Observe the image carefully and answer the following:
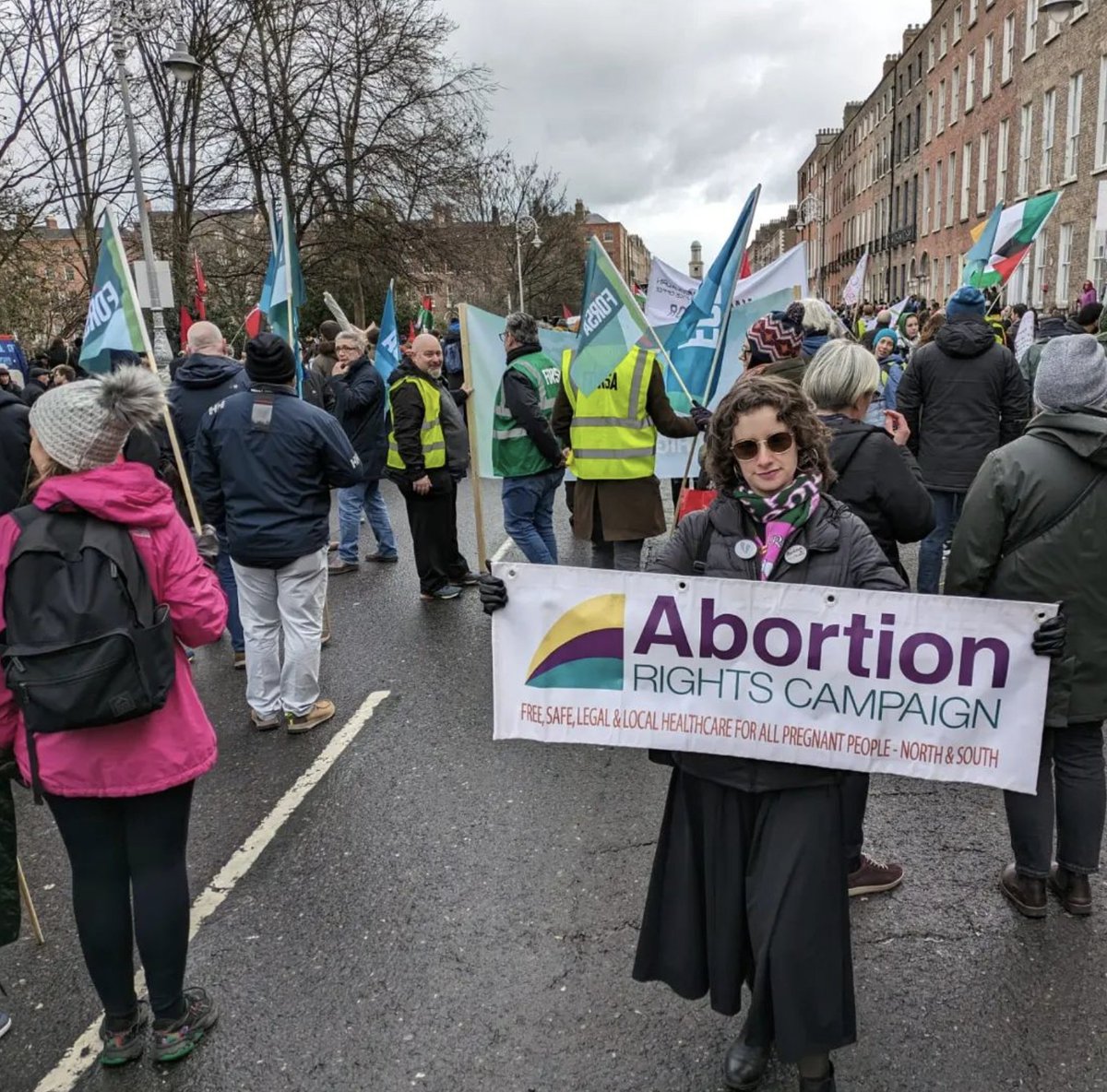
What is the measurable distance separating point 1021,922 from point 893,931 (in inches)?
16.9

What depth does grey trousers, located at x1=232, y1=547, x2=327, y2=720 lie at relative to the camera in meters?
4.83

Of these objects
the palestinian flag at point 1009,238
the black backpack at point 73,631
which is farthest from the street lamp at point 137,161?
the black backpack at point 73,631

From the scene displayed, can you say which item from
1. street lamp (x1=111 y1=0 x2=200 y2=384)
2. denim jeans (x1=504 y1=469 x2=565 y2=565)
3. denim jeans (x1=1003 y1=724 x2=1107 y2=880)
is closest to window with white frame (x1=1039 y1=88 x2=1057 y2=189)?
street lamp (x1=111 y1=0 x2=200 y2=384)

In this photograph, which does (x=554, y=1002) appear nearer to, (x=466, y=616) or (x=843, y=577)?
(x=843, y=577)

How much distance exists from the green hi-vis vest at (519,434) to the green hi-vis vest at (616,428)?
771 mm

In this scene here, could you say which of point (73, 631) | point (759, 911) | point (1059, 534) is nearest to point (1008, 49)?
point (1059, 534)

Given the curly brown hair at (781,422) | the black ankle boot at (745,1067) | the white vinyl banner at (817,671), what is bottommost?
the black ankle boot at (745,1067)

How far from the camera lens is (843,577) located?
7.73 ft

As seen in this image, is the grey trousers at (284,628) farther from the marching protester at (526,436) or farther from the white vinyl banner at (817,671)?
the white vinyl banner at (817,671)

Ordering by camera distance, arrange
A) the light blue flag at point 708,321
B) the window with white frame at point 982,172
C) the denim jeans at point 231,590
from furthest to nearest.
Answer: the window with white frame at point 982,172 < the denim jeans at point 231,590 < the light blue flag at point 708,321

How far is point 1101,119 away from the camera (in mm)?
21562

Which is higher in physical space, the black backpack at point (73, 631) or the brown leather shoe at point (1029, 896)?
the black backpack at point (73, 631)

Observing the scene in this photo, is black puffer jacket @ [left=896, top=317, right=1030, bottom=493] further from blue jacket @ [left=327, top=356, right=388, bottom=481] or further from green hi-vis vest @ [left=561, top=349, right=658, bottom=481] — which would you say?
blue jacket @ [left=327, top=356, right=388, bottom=481]

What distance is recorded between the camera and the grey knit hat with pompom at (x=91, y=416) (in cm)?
240
